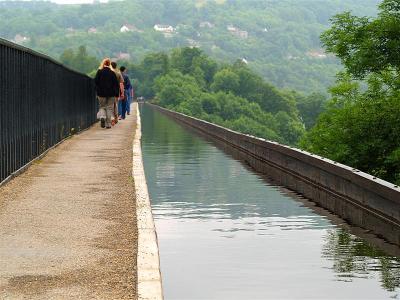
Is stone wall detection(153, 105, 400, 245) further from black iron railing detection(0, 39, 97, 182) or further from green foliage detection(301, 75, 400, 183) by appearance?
black iron railing detection(0, 39, 97, 182)

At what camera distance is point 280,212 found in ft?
47.2

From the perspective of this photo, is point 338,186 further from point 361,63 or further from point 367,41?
point 361,63

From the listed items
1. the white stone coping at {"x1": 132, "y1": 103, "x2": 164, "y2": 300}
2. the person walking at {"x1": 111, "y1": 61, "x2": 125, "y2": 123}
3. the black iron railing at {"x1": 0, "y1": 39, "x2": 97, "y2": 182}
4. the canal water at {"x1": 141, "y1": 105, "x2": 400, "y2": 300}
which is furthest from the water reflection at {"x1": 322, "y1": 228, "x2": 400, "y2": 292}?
the person walking at {"x1": 111, "y1": 61, "x2": 125, "y2": 123}

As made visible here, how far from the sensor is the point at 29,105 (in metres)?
19.2

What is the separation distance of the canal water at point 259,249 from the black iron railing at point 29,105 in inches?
95.5

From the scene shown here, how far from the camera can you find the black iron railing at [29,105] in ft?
51.8

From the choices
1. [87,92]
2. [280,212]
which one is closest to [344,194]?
[280,212]

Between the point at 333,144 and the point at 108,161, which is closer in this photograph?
the point at 108,161

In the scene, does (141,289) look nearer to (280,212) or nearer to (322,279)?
(322,279)

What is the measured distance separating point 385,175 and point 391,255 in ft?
55.6

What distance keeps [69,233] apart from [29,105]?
29.3 ft

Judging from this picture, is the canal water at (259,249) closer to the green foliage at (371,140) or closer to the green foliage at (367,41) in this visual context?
the green foliage at (371,140)

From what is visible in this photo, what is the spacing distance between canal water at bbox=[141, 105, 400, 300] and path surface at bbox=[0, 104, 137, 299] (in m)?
Result: 0.49

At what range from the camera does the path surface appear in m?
7.89
